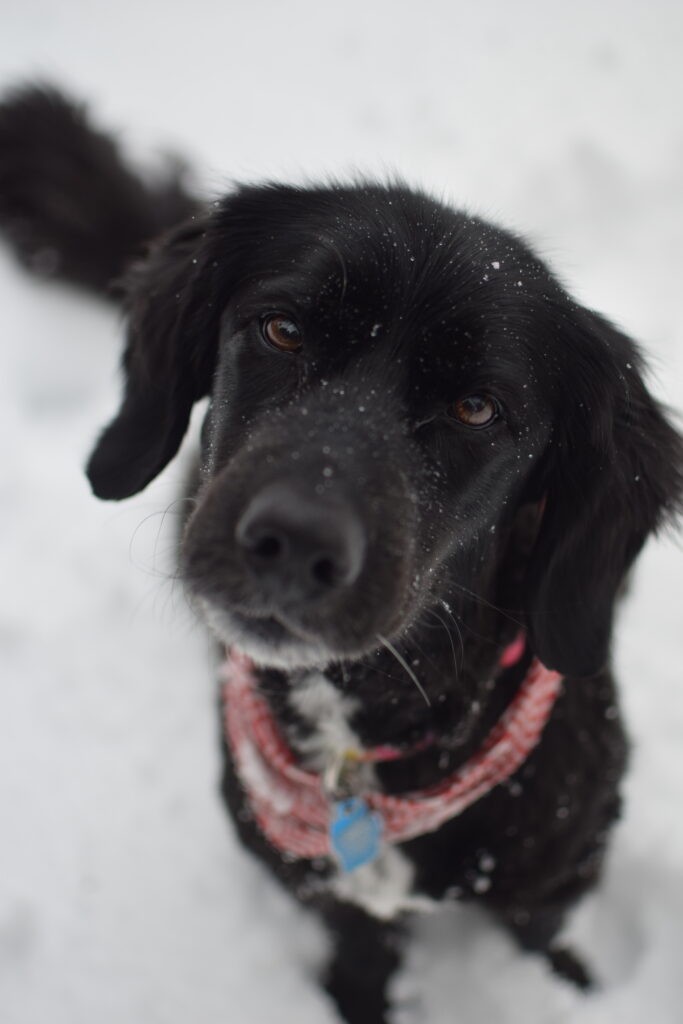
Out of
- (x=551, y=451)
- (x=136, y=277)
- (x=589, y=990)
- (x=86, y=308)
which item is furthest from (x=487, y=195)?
(x=589, y=990)

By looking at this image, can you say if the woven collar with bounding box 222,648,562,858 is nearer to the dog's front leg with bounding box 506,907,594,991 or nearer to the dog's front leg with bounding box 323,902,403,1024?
the dog's front leg with bounding box 323,902,403,1024

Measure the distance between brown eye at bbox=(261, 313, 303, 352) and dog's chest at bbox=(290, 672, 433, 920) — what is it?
0.73 meters

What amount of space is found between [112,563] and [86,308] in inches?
50.5

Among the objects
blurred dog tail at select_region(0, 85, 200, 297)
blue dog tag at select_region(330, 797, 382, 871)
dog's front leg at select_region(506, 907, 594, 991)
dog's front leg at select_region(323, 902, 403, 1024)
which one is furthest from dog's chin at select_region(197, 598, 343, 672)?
blurred dog tail at select_region(0, 85, 200, 297)

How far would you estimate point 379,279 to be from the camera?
149 centimetres

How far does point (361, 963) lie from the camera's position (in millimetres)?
2281

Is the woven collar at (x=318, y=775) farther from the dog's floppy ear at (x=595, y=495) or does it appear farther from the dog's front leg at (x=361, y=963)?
the dog's front leg at (x=361, y=963)

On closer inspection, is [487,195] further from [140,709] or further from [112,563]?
[140,709]

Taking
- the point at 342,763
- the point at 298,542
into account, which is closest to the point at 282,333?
the point at 298,542

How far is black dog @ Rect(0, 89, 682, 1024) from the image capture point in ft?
4.47

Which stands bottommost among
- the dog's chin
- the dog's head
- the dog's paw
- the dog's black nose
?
the dog's paw

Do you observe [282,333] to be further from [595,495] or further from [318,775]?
[318,775]

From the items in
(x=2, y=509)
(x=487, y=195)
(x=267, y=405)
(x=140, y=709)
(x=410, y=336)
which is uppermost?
(x=487, y=195)

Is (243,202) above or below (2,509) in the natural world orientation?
above
